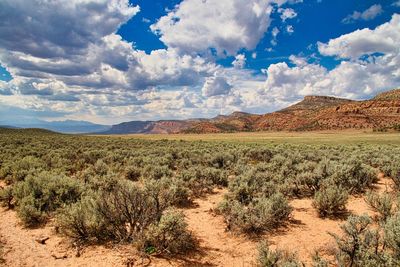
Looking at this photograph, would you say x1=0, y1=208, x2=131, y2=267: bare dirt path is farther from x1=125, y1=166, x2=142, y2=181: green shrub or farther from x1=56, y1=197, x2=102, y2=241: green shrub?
x1=125, y1=166, x2=142, y2=181: green shrub

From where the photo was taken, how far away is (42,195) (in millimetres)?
10422

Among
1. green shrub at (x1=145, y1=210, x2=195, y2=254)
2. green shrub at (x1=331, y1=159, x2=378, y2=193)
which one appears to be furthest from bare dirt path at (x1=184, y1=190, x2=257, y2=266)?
green shrub at (x1=331, y1=159, x2=378, y2=193)

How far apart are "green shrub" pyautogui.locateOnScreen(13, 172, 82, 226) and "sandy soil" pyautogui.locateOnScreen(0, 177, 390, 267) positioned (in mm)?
528

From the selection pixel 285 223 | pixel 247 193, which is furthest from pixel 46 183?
pixel 285 223

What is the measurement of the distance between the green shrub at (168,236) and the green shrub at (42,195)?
409cm

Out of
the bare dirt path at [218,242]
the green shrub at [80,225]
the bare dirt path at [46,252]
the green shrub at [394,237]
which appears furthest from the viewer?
the green shrub at [80,225]

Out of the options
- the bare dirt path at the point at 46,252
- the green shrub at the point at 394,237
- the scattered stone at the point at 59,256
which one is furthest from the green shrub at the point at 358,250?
the scattered stone at the point at 59,256

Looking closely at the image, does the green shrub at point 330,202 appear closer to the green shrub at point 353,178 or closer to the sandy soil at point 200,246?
the sandy soil at point 200,246

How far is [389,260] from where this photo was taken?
4.71 meters

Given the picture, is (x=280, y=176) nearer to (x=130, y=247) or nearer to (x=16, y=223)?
(x=130, y=247)

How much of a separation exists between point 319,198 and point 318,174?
345cm

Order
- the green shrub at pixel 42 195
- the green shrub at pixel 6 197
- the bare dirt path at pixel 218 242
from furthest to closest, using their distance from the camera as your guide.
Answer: the green shrub at pixel 6 197
the green shrub at pixel 42 195
the bare dirt path at pixel 218 242

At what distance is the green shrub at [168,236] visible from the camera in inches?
275

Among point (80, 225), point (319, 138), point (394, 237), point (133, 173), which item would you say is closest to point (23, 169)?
point (133, 173)
